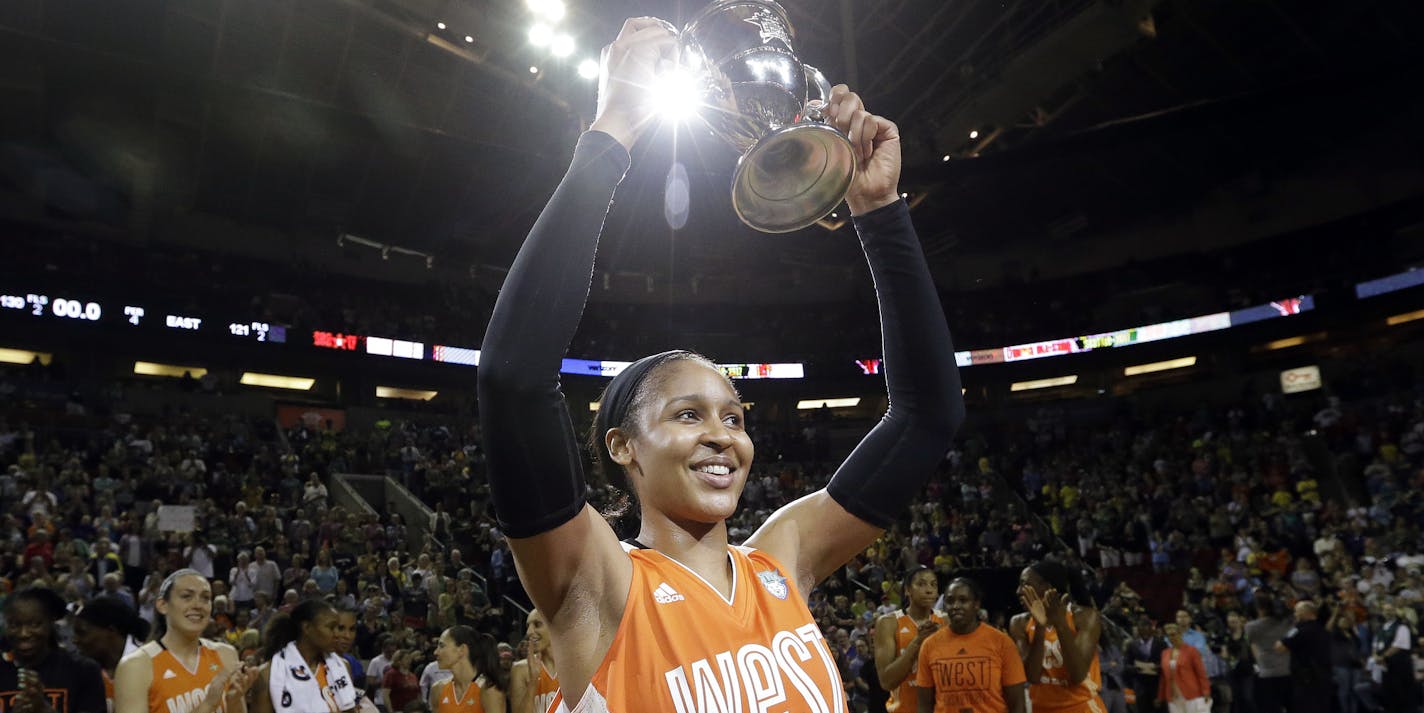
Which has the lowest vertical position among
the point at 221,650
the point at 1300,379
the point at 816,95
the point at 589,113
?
the point at 221,650

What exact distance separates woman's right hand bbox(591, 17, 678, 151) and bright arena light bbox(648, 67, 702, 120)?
22 mm

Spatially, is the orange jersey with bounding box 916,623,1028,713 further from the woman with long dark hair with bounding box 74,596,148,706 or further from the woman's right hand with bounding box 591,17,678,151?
the woman's right hand with bounding box 591,17,678,151

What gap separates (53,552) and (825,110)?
12.5 m

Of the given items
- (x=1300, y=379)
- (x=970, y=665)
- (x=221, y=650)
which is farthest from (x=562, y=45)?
(x=1300, y=379)

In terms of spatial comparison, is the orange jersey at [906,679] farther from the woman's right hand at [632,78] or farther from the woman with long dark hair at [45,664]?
the woman's right hand at [632,78]

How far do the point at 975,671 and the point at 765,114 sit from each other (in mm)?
4394

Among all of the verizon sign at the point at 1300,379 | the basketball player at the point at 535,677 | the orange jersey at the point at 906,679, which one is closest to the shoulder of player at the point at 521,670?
the basketball player at the point at 535,677

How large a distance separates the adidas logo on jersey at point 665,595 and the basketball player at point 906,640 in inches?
178

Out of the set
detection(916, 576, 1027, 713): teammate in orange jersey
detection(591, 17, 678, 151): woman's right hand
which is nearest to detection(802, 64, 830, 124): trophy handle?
detection(591, 17, 678, 151): woman's right hand

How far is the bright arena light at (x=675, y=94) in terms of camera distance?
1712mm

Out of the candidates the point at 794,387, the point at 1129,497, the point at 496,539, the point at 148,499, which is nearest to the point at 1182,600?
the point at 1129,497

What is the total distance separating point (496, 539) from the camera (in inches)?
640

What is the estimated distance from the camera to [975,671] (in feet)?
18.5

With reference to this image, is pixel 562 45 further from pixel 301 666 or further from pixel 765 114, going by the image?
pixel 765 114
